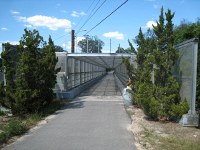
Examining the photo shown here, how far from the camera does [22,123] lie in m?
10.7

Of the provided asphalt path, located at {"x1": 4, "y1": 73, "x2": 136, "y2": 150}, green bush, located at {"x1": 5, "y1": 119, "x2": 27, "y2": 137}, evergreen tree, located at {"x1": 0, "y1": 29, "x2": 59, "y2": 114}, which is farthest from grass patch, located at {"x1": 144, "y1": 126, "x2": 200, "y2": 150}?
evergreen tree, located at {"x1": 0, "y1": 29, "x2": 59, "y2": 114}

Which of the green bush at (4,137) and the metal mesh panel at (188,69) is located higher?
the metal mesh panel at (188,69)

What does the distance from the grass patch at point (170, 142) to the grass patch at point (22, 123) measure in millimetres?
3729

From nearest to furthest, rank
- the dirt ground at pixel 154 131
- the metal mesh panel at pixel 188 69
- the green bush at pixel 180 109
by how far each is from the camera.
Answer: the dirt ground at pixel 154 131
the metal mesh panel at pixel 188 69
the green bush at pixel 180 109

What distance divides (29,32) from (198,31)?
7655 millimetres

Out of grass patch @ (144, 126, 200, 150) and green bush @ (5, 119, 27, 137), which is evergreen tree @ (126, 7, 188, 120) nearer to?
grass patch @ (144, 126, 200, 150)

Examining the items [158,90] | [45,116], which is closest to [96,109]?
[45,116]

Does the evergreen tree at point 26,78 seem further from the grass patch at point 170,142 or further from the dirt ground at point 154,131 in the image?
the grass patch at point 170,142

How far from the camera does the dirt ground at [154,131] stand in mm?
8078

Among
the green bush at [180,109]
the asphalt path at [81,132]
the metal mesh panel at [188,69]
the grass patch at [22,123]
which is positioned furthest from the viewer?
the green bush at [180,109]

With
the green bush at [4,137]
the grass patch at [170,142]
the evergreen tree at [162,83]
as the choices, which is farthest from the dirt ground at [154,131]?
the green bush at [4,137]

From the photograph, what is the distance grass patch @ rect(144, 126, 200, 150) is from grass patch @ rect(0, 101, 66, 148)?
3.73m

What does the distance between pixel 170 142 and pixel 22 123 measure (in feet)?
16.8

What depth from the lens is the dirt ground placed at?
808cm
